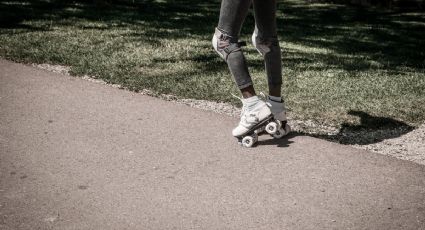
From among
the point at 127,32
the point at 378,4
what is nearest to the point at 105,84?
the point at 127,32

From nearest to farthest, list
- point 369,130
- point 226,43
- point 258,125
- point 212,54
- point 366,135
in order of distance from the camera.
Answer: point 226,43 < point 258,125 < point 366,135 < point 369,130 < point 212,54

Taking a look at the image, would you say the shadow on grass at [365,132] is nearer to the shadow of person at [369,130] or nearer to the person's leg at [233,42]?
the shadow of person at [369,130]

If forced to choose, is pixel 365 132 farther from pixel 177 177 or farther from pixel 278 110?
pixel 177 177

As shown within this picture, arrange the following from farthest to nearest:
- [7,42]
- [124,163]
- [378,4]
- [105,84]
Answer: [378,4], [7,42], [105,84], [124,163]

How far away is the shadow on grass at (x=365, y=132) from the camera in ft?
11.9

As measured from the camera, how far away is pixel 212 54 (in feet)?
21.2

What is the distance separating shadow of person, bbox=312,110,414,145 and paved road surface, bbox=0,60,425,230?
1.10 ft

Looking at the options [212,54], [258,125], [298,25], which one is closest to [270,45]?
[258,125]

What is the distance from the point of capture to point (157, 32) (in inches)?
306

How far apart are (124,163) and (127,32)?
492 centimetres

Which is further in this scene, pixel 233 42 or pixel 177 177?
pixel 233 42

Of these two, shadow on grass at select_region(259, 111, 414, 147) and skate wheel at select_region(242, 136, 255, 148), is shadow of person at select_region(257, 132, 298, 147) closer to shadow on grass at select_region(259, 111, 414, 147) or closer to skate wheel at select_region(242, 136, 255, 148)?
shadow on grass at select_region(259, 111, 414, 147)

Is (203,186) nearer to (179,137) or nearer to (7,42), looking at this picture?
(179,137)

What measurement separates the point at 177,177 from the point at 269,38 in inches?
49.6
